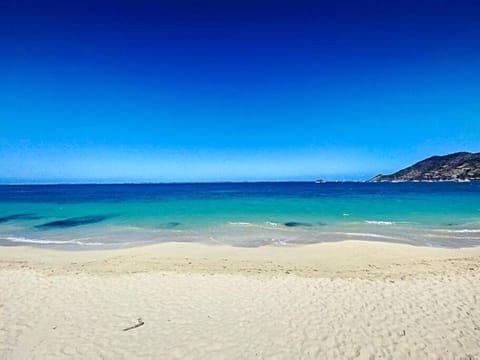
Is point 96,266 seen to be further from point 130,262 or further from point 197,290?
point 197,290

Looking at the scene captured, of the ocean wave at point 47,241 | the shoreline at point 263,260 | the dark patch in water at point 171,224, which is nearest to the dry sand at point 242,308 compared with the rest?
the shoreline at point 263,260

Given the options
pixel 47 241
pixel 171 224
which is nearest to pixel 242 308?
pixel 47 241

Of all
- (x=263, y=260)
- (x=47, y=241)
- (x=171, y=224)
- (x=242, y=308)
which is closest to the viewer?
(x=242, y=308)

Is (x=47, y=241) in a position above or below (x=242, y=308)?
below

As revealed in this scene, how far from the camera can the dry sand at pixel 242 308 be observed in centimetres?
498

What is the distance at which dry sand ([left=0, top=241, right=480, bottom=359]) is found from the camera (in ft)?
16.3

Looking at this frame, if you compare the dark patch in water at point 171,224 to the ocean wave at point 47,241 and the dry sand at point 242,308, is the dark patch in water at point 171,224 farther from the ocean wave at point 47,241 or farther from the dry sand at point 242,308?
the dry sand at point 242,308

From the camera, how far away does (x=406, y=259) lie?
1113 centimetres

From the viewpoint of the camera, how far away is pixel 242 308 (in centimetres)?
654

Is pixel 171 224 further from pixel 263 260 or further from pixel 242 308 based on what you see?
pixel 242 308

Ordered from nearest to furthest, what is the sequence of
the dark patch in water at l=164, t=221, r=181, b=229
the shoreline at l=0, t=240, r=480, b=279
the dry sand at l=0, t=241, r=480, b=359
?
the dry sand at l=0, t=241, r=480, b=359
the shoreline at l=0, t=240, r=480, b=279
the dark patch in water at l=164, t=221, r=181, b=229

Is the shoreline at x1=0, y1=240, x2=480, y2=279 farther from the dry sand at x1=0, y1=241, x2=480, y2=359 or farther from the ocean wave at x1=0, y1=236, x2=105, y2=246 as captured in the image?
the ocean wave at x1=0, y1=236, x2=105, y2=246

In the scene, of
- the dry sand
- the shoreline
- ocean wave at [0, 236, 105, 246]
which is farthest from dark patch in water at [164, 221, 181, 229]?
the dry sand

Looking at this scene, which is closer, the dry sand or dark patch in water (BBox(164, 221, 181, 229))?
the dry sand
